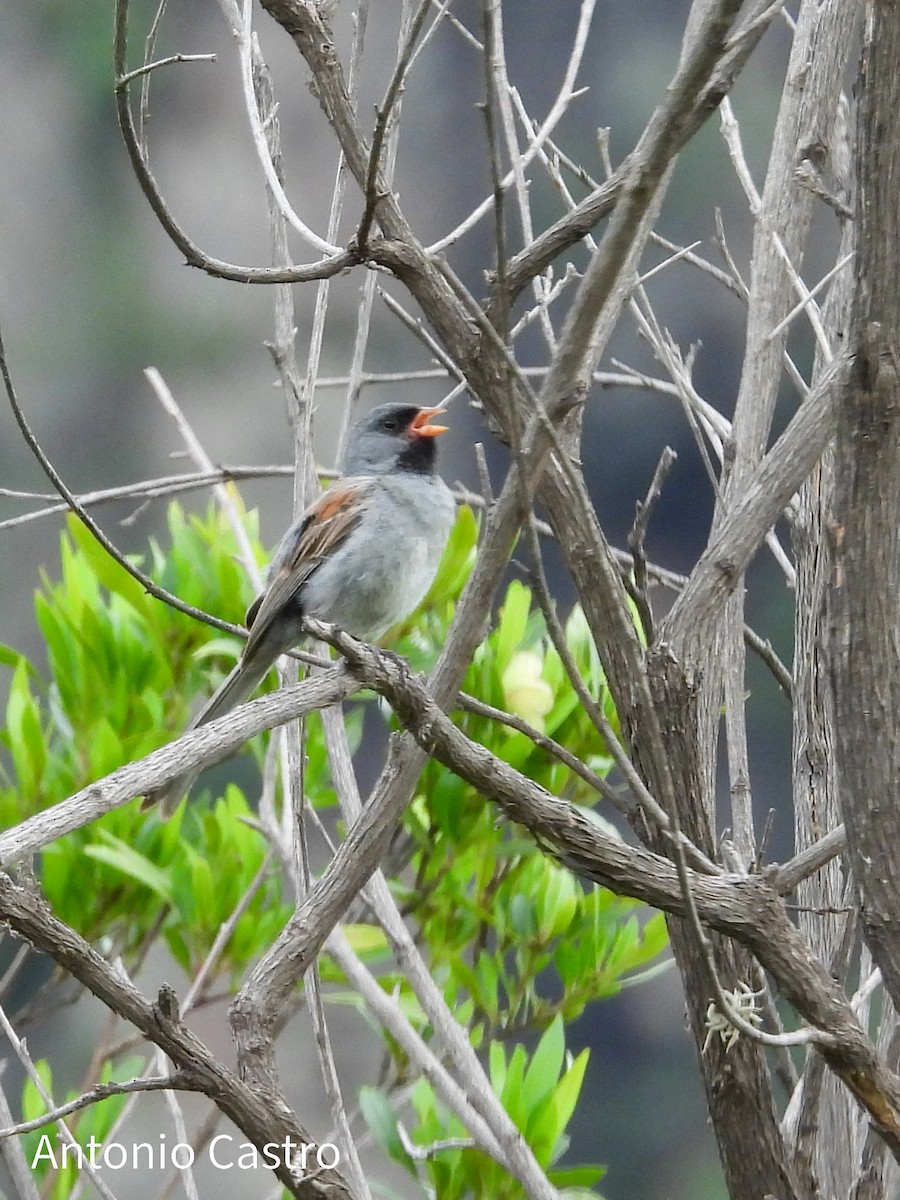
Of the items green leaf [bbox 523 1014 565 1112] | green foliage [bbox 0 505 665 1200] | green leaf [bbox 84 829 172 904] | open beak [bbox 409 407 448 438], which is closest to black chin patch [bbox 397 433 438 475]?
open beak [bbox 409 407 448 438]

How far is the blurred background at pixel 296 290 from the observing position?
9.05ft

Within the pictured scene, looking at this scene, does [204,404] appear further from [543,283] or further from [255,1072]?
[255,1072]

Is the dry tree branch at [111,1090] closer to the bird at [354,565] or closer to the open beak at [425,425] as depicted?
the bird at [354,565]

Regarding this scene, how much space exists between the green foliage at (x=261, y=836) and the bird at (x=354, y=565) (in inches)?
3.7

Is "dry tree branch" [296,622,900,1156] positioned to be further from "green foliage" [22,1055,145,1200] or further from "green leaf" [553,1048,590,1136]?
"green foliage" [22,1055,145,1200]

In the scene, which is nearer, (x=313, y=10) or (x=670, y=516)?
(x=313, y=10)

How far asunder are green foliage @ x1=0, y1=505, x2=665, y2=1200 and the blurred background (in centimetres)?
81

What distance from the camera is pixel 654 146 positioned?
0.77 metres

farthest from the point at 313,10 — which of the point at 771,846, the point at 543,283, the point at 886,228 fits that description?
the point at 771,846

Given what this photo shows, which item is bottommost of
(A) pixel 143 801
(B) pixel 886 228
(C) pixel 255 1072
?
(A) pixel 143 801

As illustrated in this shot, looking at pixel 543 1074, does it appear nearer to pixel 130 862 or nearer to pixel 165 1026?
pixel 130 862

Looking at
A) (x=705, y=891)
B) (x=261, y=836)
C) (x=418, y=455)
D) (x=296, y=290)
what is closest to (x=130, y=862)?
(x=261, y=836)

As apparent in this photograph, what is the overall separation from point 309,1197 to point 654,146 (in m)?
0.79

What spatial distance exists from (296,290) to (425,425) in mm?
1062
